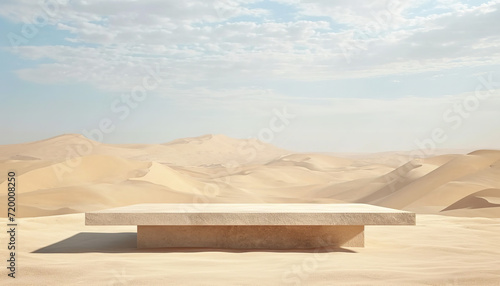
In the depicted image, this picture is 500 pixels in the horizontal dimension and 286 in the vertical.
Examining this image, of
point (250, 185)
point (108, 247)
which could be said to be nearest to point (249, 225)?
point (108, 247)

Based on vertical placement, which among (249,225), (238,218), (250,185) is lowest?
(249,225)

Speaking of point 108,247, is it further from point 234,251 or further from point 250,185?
point 250,185

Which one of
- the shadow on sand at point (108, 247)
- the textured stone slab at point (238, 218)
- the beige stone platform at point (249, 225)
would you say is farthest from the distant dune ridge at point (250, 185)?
the shadow on sand at point (108, 247)

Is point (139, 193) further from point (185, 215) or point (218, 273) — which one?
point (218, 273)

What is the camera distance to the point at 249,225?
6688 mm

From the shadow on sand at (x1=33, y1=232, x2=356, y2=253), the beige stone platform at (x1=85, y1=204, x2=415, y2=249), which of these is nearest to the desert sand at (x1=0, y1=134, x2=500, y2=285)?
the shadow on sand at (x1=33, y1=232, x2=356, y2=253)

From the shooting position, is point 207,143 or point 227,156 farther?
point 207,143

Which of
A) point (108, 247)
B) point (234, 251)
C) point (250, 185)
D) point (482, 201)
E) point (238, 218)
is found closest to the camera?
point (238, 218)

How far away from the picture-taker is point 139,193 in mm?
20391

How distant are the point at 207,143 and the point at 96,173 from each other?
37273mm

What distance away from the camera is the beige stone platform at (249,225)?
6.35m

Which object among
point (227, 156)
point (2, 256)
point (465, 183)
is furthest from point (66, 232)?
point (227, 156)

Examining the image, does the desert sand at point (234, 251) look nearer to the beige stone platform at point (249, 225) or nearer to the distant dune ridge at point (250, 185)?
the distant dune ridge at point (250, 185)

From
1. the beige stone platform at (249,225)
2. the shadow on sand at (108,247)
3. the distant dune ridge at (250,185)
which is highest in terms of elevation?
the distant dune ridge at (250,185)
